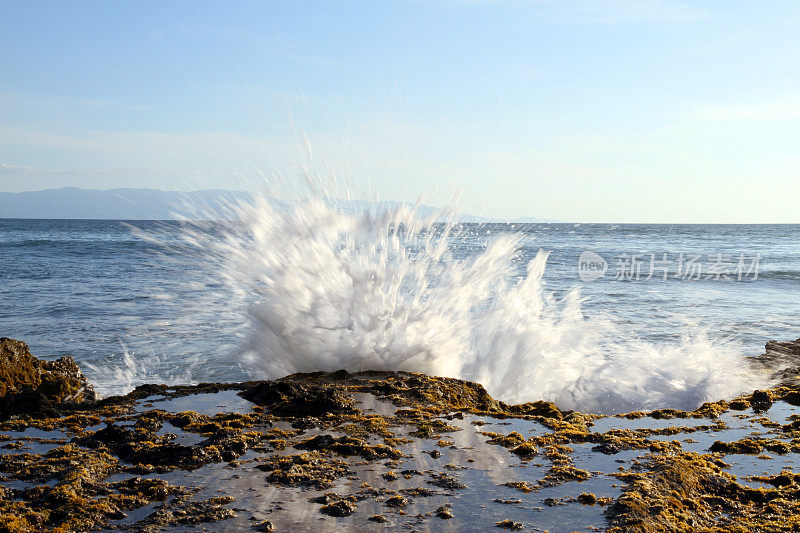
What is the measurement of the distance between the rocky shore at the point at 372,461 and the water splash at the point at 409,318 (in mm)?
939

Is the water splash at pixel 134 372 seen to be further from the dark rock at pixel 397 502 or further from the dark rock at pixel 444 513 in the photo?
the dark rock at pixel 444 513

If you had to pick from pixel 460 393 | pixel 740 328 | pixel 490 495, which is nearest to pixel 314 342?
pixel 460 393

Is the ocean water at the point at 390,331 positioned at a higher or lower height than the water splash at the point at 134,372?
higher

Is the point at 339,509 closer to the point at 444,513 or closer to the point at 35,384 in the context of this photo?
the point at 444,513

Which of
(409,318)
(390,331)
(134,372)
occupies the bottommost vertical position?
(134,372)

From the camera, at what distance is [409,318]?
6613 mm

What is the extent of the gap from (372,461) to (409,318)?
9.21ft

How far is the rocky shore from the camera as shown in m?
3.14

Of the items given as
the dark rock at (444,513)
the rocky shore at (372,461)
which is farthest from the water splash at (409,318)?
the dark rock at (444,513)

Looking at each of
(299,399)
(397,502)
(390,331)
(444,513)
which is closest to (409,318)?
(390,331)

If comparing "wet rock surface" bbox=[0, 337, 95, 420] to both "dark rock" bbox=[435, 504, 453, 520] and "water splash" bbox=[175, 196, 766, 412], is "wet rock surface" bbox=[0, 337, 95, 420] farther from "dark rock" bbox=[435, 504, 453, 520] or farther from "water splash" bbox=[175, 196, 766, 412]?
"dark rock" bbox=[435, 504, 453, 520]

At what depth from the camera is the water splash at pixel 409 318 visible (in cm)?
660

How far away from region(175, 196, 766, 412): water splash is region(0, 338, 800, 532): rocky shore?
0.94 m

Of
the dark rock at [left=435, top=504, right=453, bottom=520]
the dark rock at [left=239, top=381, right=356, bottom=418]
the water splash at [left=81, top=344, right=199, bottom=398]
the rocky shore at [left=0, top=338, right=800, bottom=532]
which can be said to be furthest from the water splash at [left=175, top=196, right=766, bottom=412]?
the dark rock at [left=435, top=504, right=453, bottom=520]
